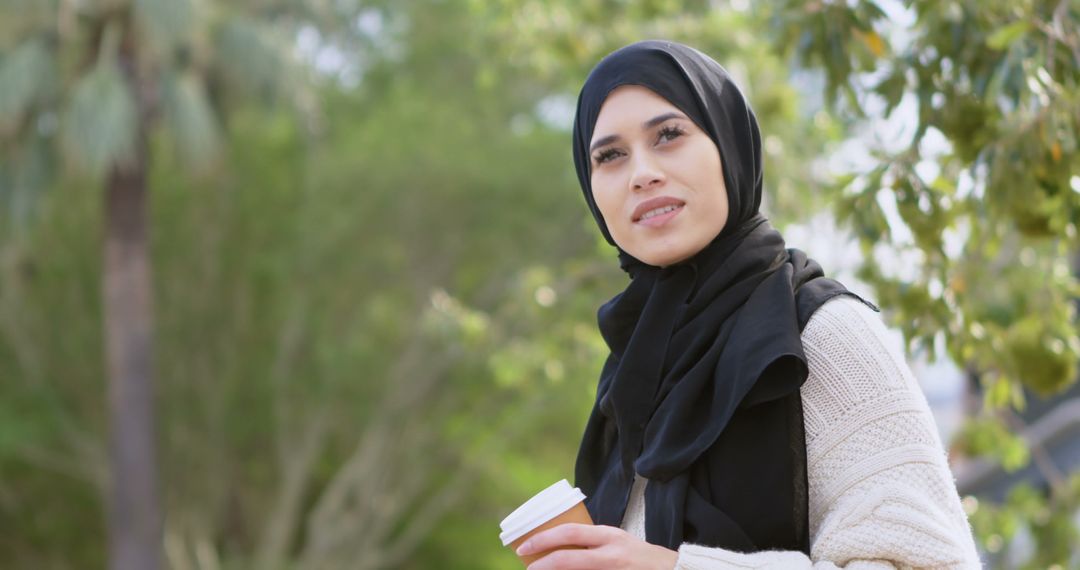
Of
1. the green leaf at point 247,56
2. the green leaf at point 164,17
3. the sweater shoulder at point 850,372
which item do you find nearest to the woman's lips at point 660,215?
the sweater shoulder at point 850,372

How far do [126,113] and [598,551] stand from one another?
9.53 m

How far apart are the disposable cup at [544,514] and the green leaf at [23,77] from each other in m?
9.75

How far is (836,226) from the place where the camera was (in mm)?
2934

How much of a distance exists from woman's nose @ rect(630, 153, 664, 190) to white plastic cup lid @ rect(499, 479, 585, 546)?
0.38 m

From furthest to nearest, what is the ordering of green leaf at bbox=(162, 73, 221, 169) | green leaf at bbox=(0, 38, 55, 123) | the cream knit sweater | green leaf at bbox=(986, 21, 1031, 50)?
green leaf at bbox=(162, 73, 221, 169), green leaf at bbox=(0, 38, 55, 123), green leaf at bbox=(986, 21, 1031, 50), the cream knit sweater

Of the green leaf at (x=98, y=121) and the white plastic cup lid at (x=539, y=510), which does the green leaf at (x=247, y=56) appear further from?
the white plastic cup lid at (x=539, y=510)

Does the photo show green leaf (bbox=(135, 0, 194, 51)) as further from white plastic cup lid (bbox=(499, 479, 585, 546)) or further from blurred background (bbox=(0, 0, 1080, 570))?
white plastic cup lid (bbox=(499, 479, 585, 546))

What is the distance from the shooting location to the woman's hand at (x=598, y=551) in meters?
1.40

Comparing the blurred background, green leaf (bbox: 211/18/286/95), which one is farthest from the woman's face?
green leaf (bbox: 211/18/286/95)

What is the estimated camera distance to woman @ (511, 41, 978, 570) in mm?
1392

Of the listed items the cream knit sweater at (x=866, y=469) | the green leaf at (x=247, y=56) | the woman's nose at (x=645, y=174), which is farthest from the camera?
the green leaf at (x=247, y=56)

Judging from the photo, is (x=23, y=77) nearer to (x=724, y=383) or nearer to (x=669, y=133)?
(x=669, y=133)

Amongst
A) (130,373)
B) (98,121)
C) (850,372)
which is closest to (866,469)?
(850,372)

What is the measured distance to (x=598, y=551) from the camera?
4.59 feet
